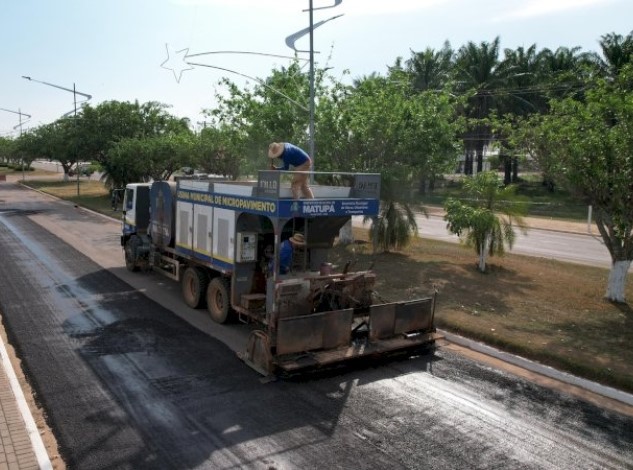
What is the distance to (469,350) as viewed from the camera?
10.8 meters

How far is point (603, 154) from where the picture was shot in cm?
1255

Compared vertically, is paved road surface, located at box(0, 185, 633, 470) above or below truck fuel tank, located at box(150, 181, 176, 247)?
below

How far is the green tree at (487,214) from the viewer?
16.9 meters

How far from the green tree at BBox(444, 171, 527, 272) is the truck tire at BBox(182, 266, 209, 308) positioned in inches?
313

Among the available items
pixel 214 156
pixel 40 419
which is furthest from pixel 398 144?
pixel 214 156

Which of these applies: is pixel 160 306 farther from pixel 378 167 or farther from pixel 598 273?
pixel 598 273

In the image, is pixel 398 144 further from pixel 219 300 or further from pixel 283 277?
pixel 283 277

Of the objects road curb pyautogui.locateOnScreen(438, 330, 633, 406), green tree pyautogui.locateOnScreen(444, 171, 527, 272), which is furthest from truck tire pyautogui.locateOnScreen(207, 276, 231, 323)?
green tree pyautogui.locateOnScreen(444, 171, 527, 272)

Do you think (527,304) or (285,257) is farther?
(527,304)

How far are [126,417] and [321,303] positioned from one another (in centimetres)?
412

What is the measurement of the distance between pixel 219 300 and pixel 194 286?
1.31 metres

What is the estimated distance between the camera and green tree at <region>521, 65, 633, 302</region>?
12.3 m

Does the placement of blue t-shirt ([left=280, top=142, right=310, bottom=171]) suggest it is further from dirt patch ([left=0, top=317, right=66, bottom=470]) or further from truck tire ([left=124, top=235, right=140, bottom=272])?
truck tire ([left=124, top=235, right=140, bottom=272])

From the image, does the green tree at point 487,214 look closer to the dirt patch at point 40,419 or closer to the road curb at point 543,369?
the road curb at point 543,369
